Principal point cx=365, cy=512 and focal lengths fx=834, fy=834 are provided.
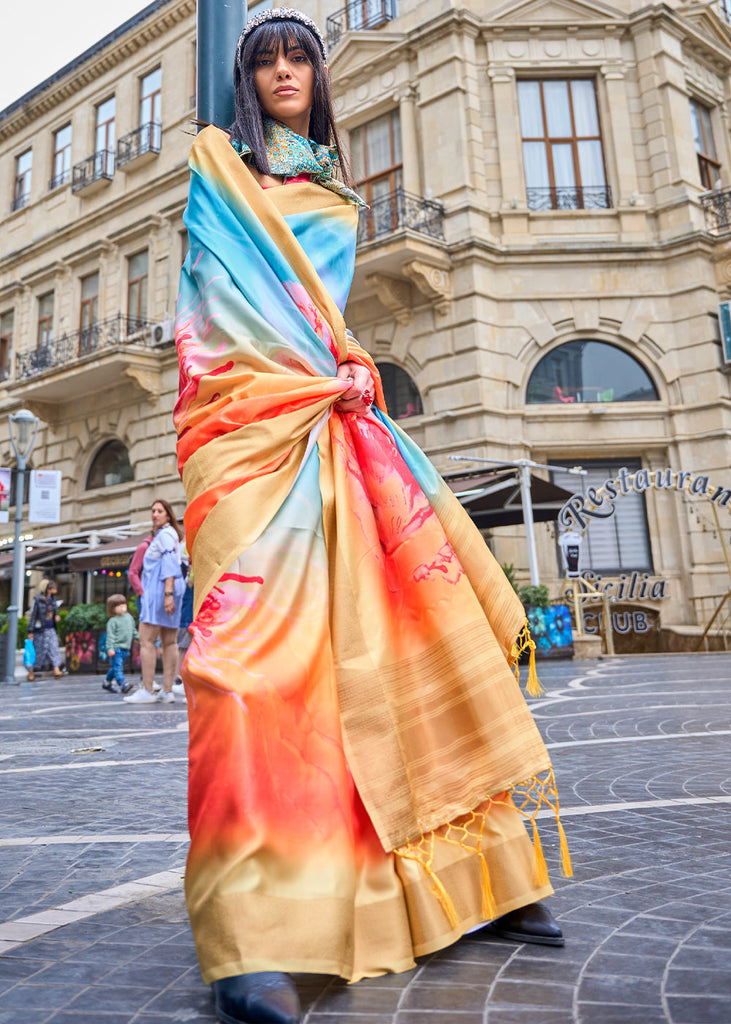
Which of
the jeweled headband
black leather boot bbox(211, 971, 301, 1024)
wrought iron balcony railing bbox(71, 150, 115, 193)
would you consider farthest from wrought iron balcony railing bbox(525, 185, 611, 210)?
black leather boot bbox(211, 971, 301, 1024)

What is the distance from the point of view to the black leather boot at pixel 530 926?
170cm

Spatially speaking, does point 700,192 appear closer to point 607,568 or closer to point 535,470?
point 535,470

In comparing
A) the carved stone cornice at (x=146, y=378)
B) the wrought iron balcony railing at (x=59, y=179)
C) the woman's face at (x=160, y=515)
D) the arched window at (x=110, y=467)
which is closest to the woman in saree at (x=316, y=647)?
the woman's face at (x=160, y=515)

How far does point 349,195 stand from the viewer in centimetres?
221

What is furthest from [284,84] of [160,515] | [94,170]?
[94,170]

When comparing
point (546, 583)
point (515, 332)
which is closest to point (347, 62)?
point (515, 332)

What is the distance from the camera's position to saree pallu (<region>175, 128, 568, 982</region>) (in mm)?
1467

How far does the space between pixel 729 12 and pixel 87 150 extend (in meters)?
17.5

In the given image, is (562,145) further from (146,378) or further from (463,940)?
(463,940)

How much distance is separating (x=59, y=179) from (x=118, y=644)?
771 inches

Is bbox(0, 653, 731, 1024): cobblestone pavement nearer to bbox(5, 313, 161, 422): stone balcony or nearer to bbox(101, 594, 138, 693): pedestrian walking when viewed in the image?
bbox(101, 594, 138, 693): pedestrian walking

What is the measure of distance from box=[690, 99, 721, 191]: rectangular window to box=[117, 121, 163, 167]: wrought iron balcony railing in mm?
13309

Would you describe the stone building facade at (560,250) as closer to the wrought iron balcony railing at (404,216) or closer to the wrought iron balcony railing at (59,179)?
the wrought iron balcony railing at (404,216)

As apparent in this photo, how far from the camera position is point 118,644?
34.0 feet
